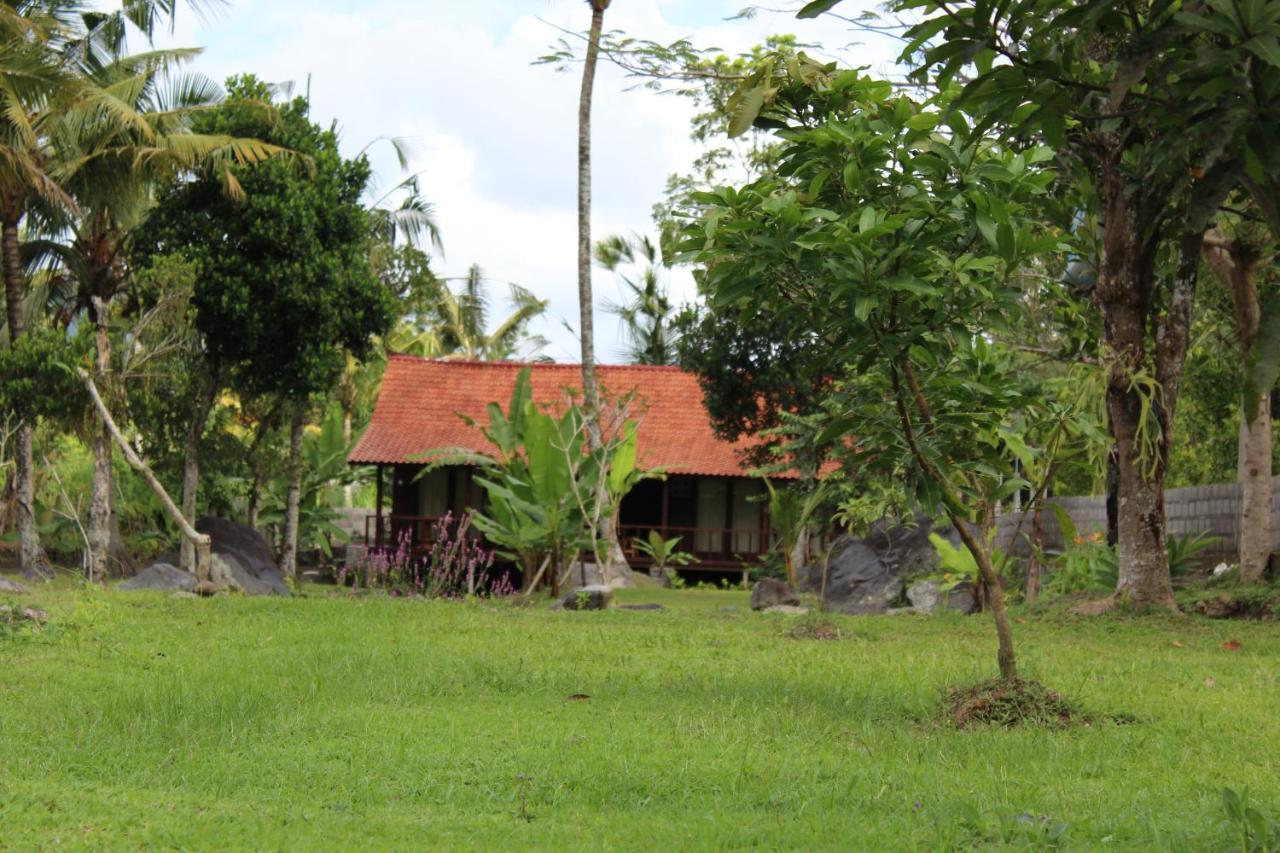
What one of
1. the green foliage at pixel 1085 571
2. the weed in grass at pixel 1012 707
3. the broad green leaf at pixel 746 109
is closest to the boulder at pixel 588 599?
the green foliage at pixel 1085 571

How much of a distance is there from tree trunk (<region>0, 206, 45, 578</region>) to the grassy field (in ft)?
28.4

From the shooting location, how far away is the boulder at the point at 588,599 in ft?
43.6

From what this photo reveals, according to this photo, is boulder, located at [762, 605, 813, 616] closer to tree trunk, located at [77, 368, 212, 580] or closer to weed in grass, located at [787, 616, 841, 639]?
weed in grass, located at [787, 616, 841, 639]

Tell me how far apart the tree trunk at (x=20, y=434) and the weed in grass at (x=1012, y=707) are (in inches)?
521

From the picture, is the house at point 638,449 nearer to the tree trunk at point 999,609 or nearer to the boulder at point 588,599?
the boulder at point 588,599

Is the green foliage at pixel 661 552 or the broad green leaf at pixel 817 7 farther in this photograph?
the green foliage at pixel 661 552

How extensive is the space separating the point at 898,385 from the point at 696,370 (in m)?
14.1

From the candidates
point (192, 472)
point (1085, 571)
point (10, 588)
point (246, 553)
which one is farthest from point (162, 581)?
point (1085, 571)

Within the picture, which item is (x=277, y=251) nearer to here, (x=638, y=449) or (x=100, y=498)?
(x=100, y=498)

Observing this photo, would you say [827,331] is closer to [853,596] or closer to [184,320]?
A: [853,596]

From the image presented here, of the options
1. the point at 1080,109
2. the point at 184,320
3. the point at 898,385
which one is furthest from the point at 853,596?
the point at 1080,109

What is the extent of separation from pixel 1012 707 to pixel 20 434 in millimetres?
15353

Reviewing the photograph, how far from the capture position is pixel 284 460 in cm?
2202

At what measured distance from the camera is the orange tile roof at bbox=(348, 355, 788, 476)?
2422 centimetres
